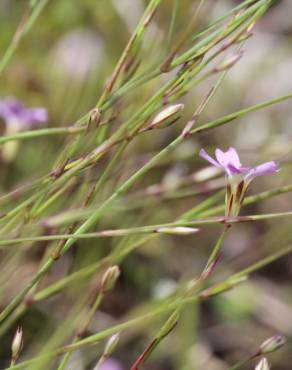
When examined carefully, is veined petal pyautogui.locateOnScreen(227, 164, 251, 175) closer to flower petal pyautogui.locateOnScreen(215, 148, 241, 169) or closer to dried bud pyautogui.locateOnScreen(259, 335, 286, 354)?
flower petal pyautogui.locateOnScreen(215, 148, 241, 169)

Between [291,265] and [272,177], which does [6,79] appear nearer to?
[272,177]

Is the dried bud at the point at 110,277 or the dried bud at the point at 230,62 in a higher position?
the dried bud at the point at 230,62

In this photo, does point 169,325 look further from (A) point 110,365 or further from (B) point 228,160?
(A) point 110,365

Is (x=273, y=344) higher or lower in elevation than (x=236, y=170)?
lower

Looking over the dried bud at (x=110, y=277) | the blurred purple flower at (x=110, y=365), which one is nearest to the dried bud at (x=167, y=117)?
the dried bud at (x=110, y=277)

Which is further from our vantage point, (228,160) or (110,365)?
(110,365)

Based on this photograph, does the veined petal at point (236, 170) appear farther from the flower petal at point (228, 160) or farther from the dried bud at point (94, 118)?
the dried bud at point (94, 118)

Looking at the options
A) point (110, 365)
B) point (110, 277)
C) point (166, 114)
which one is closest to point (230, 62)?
Result: point (166, 114)

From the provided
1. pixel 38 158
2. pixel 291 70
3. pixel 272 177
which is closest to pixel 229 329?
pixel 272 177

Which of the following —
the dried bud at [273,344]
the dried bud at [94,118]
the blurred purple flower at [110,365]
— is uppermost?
the blurred purple flower at [110,365]

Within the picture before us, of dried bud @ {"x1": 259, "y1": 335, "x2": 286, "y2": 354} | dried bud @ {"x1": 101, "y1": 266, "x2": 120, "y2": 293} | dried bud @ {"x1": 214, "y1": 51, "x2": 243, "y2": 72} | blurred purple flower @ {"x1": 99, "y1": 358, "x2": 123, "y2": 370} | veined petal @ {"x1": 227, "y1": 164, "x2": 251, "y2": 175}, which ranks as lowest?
dried bud @ {"x1": 259, "y1": 335, "x2": 286, "y2": 354}

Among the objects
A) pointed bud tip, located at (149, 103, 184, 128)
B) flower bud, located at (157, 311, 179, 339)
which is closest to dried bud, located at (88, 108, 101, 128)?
pointed bud tip, located at (149, 103, 184, 128)
